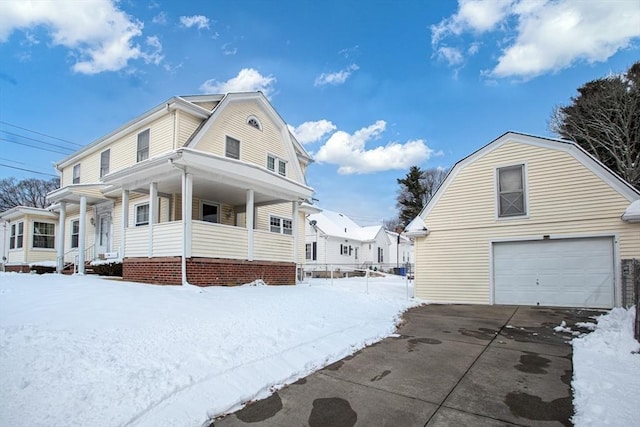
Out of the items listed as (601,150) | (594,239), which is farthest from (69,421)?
(601,150)

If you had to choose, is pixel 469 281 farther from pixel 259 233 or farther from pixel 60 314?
pixel 60 314

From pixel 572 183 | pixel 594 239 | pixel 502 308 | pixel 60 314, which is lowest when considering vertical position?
pixel 502 308

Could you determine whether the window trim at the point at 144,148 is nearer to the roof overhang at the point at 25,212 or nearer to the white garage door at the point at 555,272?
the roof overhang at the point at 25,212

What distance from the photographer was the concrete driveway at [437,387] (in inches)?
146

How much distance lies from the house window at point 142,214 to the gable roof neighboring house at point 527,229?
1043 cm

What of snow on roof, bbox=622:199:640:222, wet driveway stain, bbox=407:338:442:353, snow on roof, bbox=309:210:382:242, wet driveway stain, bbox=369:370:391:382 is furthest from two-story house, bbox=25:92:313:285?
snow on roof, bbox=309:210:382:242

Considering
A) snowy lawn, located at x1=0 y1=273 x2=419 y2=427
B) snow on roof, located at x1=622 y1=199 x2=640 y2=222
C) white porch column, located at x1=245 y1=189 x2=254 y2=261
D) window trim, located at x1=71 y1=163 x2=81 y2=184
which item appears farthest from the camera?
window trim, located at x1=71 y1=163 x2=81 y2=184

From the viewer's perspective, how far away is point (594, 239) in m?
11.5

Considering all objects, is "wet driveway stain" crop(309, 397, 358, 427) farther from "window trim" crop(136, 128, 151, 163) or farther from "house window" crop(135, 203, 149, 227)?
"window trim" crop(136, 128, 151, 163)

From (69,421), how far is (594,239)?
1364 cm

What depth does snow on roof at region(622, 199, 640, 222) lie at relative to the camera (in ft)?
34.6

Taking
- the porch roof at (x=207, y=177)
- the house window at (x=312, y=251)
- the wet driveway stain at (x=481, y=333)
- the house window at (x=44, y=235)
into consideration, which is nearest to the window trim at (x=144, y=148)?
the porch roof at (x=207, y=177)

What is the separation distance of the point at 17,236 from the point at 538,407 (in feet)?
83.2

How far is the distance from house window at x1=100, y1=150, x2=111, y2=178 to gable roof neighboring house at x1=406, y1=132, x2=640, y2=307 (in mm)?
13942
